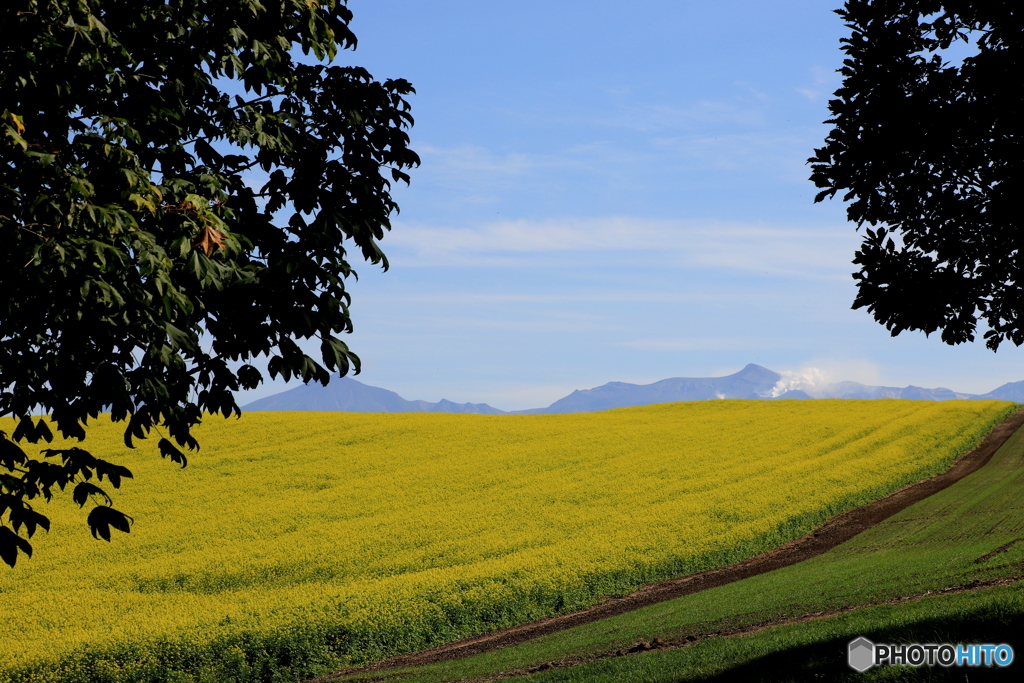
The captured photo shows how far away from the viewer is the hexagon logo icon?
10.9 m

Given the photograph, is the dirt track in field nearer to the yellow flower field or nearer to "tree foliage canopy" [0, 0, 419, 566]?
the yellow flower field

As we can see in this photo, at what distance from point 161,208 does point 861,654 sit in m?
11.4

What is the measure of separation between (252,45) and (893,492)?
38.0 metres

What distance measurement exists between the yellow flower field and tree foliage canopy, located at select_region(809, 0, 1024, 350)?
52.7 feet

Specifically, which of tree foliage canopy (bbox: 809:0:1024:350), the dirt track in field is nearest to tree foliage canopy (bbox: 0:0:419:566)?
tree foliage canopy (bbox: 809:0:1024:350)

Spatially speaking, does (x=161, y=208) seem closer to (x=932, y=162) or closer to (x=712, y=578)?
(x=932, y=162)

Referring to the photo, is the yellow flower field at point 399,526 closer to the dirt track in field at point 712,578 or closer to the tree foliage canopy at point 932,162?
the dirt track in field at point 712,578

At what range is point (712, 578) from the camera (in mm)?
27500

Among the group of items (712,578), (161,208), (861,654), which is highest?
(161,208)

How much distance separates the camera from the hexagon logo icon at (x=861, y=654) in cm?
1092

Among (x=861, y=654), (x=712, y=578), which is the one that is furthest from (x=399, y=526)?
(x=861, y=654)

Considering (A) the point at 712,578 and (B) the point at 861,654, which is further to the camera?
(A) the point at 712,578

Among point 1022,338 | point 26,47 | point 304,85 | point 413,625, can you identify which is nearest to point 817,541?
point 413,625

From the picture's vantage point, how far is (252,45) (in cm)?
1056
